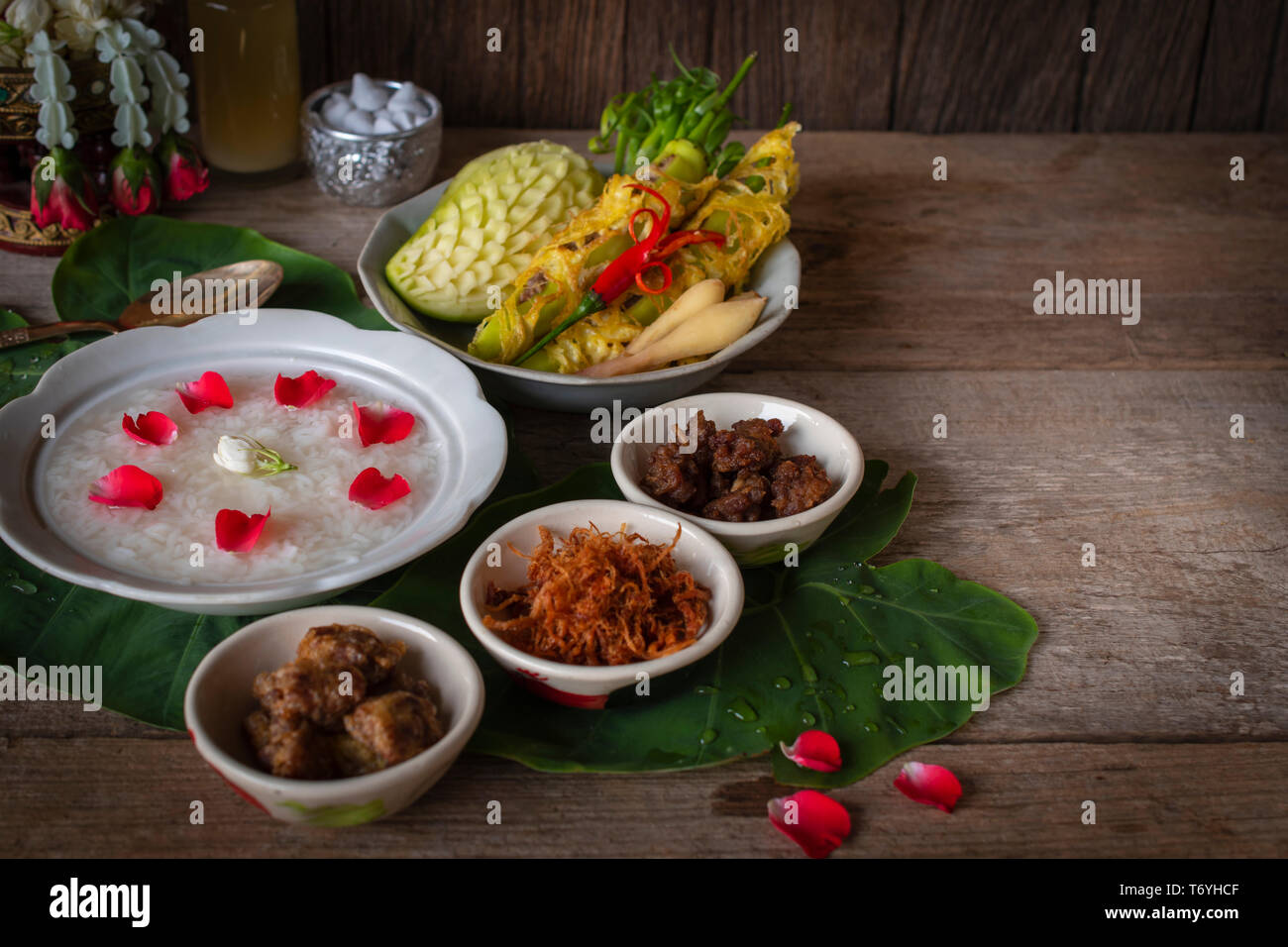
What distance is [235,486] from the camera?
54.5 inches

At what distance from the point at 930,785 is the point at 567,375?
75 cm

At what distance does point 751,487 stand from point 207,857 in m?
0.75

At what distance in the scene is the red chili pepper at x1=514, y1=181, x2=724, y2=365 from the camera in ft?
5.65

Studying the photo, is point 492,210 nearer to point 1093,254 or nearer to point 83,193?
point 83,193

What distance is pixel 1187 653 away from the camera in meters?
1.37

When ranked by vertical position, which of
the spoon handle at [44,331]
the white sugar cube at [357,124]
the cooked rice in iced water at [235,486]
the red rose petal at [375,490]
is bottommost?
the spoon handle at [44,331]

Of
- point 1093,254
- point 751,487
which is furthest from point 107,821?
point 1093,254

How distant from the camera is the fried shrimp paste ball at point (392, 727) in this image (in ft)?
3.36

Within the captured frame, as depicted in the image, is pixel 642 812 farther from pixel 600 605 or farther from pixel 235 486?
pixel 235 486

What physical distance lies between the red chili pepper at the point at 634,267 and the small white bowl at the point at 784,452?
30 cm

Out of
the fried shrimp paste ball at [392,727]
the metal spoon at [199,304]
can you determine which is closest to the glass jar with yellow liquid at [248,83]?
the metal spoon at [199,304]

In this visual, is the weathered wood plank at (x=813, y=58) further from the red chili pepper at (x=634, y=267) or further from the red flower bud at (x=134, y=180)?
the red flower bud at (x=134, y=180)

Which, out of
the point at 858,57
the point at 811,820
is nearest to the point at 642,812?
the point at 811,820

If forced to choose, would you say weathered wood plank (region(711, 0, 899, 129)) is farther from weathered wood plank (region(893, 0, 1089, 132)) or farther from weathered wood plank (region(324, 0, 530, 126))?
weathered wood plank (region(324, 0, 530, 126))
